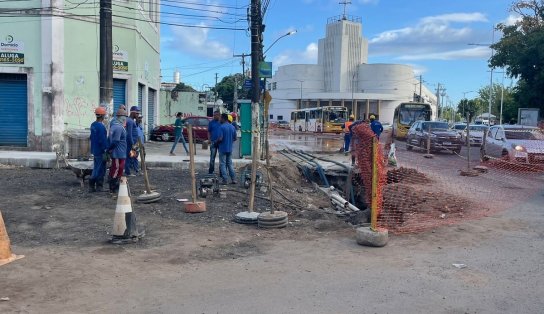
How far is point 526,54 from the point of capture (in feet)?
104

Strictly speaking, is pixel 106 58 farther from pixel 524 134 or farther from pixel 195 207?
pixel 524 134

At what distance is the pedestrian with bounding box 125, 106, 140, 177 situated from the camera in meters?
12.1

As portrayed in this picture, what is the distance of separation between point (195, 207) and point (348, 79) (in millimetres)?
96455

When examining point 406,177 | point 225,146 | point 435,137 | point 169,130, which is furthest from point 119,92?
point 435,137

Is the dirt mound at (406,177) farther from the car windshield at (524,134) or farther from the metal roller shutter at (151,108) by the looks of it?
the metal roller shutter at (151,108)

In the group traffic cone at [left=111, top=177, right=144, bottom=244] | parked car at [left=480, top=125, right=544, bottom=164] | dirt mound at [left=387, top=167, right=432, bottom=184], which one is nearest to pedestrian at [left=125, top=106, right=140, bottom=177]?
traffic cone at [left=111, top=177, right=144, bottom=244]

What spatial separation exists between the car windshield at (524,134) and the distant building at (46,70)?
15441mm

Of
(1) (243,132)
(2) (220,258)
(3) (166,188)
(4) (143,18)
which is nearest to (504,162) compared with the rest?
(1) (243,132)

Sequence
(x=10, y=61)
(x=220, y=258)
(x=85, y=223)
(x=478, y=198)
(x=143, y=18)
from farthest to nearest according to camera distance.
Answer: (x=143, y=18) → (x=10, y=61) → (x=478, y=198) → (x=85, y=223) → (x=220, y=258)

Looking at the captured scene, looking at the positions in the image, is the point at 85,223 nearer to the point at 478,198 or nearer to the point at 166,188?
the point at 166,188

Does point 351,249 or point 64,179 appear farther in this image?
point 64,179

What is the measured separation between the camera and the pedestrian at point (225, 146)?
1180 centimetres

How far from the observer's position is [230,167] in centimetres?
1198

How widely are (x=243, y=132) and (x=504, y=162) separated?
8.80 metres
